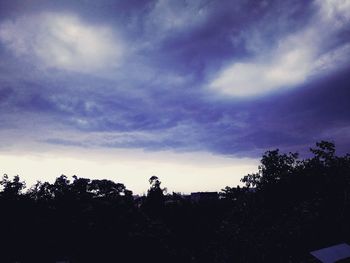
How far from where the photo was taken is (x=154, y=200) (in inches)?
2210

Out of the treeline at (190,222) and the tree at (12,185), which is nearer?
the treeline at (190,222)

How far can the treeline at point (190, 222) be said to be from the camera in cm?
2342

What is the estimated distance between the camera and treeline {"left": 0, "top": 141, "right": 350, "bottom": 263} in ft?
76.8

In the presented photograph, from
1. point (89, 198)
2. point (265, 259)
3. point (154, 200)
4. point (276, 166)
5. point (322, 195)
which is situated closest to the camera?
point (265, 259)

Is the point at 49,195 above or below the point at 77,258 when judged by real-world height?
above

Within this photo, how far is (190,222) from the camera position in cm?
4334

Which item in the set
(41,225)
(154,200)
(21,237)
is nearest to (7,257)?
(21,237)

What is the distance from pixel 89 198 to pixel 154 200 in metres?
15.4

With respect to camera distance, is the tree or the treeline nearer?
the treeline

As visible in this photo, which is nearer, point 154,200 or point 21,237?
point 21,237

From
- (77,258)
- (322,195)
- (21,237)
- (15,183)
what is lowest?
(77,258)

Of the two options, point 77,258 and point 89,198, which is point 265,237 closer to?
point 77,258

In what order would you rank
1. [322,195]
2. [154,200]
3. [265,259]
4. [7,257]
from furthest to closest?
[154,200] < [7,257] < [322,195] < [265,259]

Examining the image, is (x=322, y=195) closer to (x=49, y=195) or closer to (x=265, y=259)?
(x=265, y=259)
